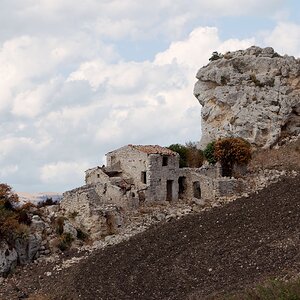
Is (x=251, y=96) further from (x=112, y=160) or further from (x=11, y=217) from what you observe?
(x=11, y=217)

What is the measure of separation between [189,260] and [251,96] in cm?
2293

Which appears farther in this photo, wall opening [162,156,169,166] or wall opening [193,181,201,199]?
wall opening [193,181,201,199]

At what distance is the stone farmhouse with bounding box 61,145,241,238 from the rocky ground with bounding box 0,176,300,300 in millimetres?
3345

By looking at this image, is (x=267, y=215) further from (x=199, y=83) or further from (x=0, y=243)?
(x=199, y=83)

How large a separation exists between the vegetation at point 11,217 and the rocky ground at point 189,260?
162cm

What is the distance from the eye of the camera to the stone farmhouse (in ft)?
104

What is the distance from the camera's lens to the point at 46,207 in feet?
111

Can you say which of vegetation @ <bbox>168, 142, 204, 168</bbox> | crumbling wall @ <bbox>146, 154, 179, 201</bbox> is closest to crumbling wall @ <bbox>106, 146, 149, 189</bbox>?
crumbling wall @ <bbox>146, 154, 179, 201</bbox>

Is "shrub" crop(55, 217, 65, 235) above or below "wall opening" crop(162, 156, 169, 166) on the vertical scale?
below

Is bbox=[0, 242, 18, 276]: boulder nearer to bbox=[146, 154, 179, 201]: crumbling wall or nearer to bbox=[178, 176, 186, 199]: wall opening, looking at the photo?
bbox=[146, 154, 179, 201]: crumbling wall

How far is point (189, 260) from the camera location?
2384 centimetres

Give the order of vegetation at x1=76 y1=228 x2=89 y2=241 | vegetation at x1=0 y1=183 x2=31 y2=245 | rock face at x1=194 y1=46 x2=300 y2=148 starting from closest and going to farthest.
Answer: vegetation at x1=0 y1=183 x2=31 y2=245
vegetation at x1=76 y1=228 x2=89 y2=241
rock face at x1=194 y1=46 x2=300 y2=148

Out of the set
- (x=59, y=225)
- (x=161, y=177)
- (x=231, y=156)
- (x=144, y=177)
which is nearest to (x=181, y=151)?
(x=231, y=156)

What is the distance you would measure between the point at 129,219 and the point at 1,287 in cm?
757
